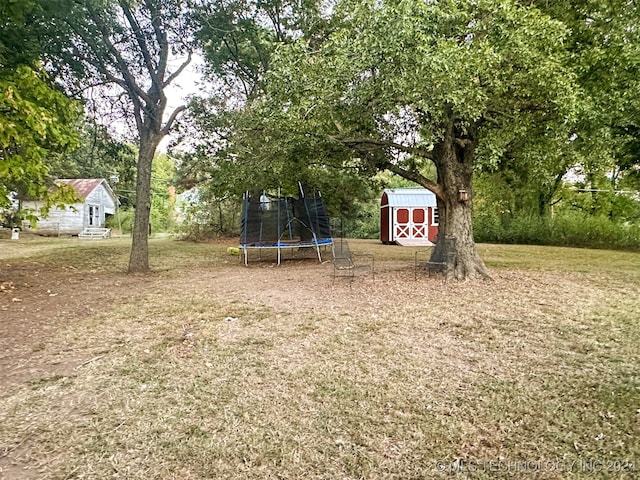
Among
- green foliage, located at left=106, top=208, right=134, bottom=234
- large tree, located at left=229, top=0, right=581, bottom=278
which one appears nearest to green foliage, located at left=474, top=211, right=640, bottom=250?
large tree, located at left=229, top=0, right=581, bottom=278

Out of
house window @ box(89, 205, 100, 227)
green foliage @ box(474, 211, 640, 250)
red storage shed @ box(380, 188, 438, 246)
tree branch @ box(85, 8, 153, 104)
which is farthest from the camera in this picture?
→ house window @ box(89, 205, 100, 227)

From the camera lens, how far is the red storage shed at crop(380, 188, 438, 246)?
763 inches

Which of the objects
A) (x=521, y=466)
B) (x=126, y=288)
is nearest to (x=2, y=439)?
(x=521, y=466)

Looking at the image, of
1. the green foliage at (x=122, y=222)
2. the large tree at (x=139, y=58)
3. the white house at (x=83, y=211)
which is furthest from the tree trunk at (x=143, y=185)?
the green foliage at (x=122, y=222)

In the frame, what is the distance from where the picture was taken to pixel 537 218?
1894cm

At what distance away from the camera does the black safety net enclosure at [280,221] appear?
11.4 meters

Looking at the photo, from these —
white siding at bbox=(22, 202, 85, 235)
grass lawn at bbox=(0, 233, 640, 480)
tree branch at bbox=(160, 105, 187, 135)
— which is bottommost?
grass lawn at bbox=(0, 233, 640, 480)

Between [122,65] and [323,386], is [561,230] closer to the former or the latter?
[122,65]

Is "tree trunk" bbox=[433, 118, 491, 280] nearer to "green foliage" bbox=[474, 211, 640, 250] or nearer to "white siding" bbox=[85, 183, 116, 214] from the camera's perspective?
"green foliage" bbox=[474, 211, 640, 250]

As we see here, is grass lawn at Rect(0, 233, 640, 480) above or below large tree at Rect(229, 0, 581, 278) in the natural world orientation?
below

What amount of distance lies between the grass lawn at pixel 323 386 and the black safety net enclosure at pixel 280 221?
5.00 metres

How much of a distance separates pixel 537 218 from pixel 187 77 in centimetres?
1676

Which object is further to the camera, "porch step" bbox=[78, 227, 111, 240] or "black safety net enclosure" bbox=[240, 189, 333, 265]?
"porch step" bbox=[78, 227, 111, 240]

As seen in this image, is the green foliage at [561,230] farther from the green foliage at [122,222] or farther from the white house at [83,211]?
the white house at [83,211]
